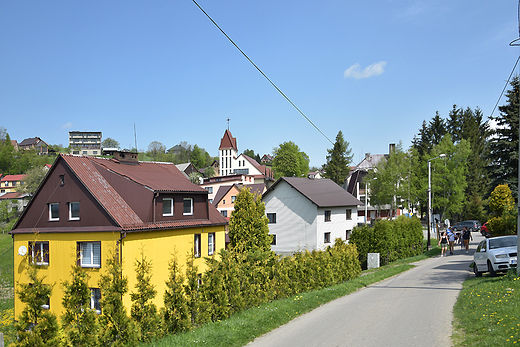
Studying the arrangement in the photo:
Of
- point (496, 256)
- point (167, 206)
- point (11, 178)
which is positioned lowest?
point (496, 256)

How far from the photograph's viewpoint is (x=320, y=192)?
154 ft

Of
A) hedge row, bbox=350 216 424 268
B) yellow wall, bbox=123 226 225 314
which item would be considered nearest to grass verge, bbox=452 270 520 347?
yellow wall, bbox=123 226 225 314

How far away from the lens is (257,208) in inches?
963

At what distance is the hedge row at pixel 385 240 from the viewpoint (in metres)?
28.3

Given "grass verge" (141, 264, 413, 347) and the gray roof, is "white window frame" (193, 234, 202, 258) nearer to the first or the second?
"grass verge" (141, 264, 413, 347)

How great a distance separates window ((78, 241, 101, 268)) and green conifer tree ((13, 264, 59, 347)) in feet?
49.6

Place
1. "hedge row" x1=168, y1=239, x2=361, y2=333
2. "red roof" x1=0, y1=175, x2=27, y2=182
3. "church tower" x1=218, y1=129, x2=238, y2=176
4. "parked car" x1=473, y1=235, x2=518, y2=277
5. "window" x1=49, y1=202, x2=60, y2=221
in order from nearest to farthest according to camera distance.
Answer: "hedge row" x1=168, y1=239, x2=361, y2=333 < "parked car" x1=473, y1=235, x2=518, y2=277 < "window" x1=49, y1=202, x2=60, y2=221 < "red roof" x1=0, y1=175, x2=27, y2=182 < "church tower" x1=218, y1=129, x2=238, y2=176

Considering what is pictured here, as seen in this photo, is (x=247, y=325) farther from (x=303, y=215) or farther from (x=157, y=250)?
(x=303, y=215)

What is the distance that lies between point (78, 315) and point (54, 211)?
1861cm

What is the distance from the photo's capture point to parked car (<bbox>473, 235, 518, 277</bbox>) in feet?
48.5

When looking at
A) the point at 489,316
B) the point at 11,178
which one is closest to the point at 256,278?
the point at 489,316

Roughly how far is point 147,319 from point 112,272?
144 centimetres

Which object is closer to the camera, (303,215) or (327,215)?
(303,215)

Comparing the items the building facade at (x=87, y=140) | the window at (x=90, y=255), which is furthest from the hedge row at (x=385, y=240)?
the building facade at (x=87, y=140)
